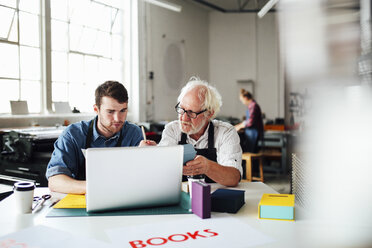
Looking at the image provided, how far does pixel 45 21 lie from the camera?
203 inches

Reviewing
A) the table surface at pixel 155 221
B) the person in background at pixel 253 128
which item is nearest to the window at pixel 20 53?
the person in background at pixel 253 128

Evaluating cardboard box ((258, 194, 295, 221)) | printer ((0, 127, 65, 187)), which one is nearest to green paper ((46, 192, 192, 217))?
cardboard box ((258, 194, 295, 221))

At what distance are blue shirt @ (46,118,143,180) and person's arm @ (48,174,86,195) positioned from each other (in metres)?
0.06

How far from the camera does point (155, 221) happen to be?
145 cm

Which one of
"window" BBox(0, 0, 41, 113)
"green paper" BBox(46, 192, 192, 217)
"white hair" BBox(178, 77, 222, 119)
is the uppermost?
"window" BBox(0, 0, 41, 113)

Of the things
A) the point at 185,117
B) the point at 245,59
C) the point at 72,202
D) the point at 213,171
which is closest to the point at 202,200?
the point at 213,171

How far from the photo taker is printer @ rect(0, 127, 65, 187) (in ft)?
10.8

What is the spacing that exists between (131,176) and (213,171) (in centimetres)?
62

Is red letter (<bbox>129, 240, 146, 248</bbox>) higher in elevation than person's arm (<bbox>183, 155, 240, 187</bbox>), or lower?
lower

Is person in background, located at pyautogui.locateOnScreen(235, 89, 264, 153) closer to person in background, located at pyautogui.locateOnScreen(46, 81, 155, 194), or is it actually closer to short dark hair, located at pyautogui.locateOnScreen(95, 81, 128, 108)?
person in background, located at pyautogui.locateOnScreen(46, 81, 155, 194)

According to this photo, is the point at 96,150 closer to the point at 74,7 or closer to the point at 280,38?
the point at 74,7

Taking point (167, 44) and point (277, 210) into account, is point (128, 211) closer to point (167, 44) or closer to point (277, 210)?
point (277, 210)

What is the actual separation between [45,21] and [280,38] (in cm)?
563

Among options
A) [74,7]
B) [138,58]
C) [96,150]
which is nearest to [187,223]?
[96,150]
